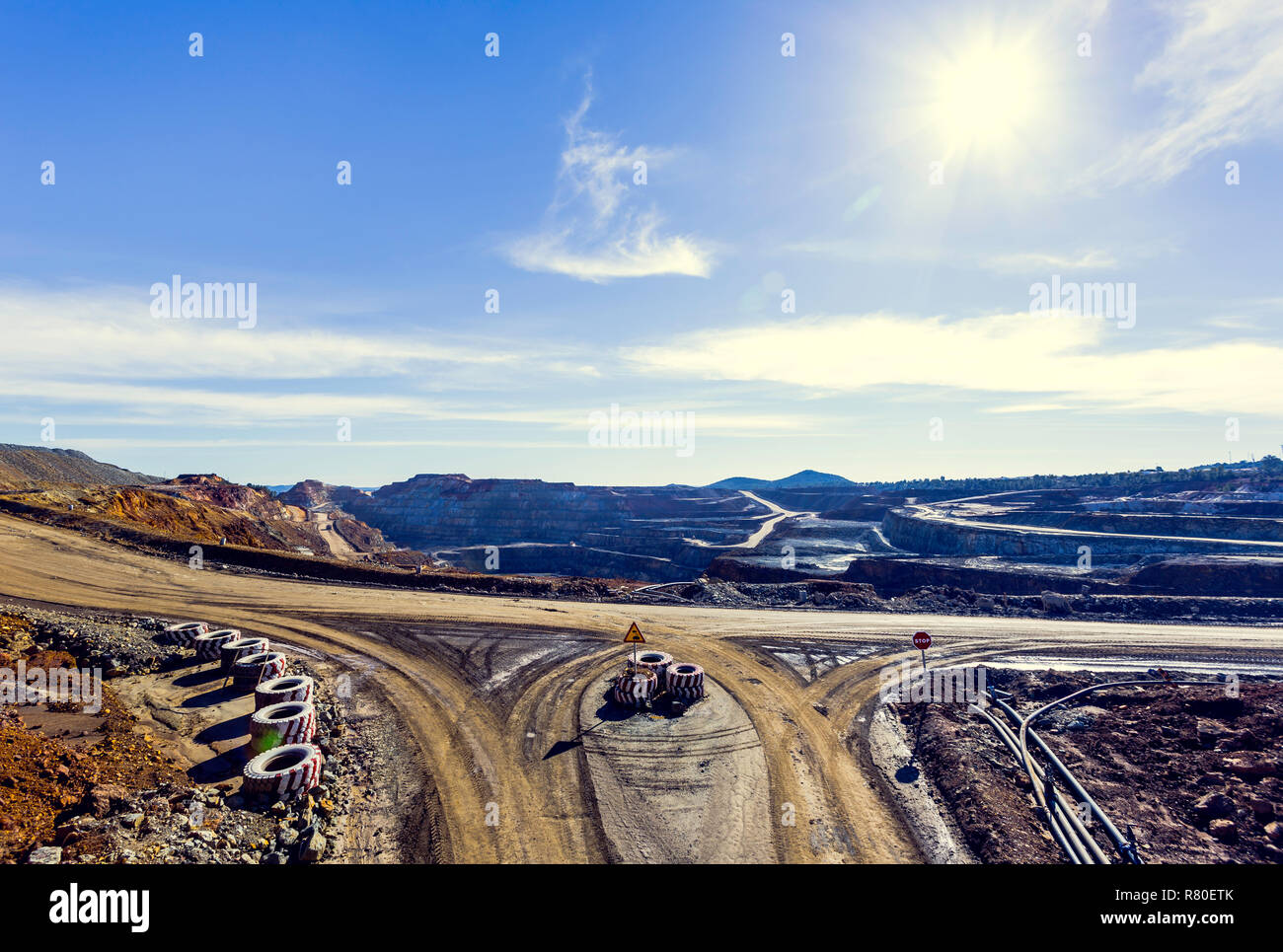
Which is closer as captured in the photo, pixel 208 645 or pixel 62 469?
pixel 208 645

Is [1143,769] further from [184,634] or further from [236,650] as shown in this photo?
[184,634]

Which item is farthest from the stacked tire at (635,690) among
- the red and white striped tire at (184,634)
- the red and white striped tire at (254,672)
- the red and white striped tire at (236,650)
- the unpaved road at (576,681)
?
the red and white striped tire at (184,634)

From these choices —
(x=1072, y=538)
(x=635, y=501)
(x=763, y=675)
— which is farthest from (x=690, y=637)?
(x=635, y=501)

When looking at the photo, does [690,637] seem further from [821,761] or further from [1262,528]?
[1262,528]

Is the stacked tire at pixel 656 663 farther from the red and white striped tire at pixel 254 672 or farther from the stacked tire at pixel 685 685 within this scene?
the red and white striped tire at pixel 254 672

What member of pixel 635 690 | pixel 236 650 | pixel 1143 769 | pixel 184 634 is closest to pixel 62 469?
pixel 184 634
